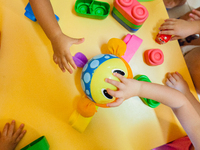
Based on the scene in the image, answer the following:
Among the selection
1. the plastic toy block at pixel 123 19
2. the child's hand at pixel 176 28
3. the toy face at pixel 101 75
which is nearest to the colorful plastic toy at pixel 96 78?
the toy face at pixel 101 75

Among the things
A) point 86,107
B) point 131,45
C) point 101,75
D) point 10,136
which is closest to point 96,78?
point 101,75

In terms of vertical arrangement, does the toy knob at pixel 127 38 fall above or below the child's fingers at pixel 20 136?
above

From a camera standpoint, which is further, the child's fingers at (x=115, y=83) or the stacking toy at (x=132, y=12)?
the stacking toy at (x=132, y=12)

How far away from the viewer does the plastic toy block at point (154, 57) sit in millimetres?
480

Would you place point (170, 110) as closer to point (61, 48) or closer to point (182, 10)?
point (61, 48)

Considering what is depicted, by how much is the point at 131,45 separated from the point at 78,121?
1.12 feet

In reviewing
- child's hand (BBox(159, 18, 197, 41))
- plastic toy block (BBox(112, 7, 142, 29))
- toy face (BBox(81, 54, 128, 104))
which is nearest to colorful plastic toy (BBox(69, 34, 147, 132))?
toy face (BBox(81, 54, 128, 104))

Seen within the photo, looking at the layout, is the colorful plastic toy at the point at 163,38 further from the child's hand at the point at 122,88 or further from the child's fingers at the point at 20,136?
the child's fingers at the point at 20,136

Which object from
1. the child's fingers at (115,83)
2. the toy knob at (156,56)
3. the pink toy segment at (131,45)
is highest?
the pink toy segment at (131,45)

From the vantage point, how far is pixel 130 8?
0.46 m

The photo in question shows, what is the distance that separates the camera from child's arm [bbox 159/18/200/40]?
1.61ft

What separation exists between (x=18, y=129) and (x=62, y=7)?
470 millimetres

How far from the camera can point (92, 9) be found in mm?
493

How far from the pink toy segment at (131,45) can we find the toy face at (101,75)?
133 mm
